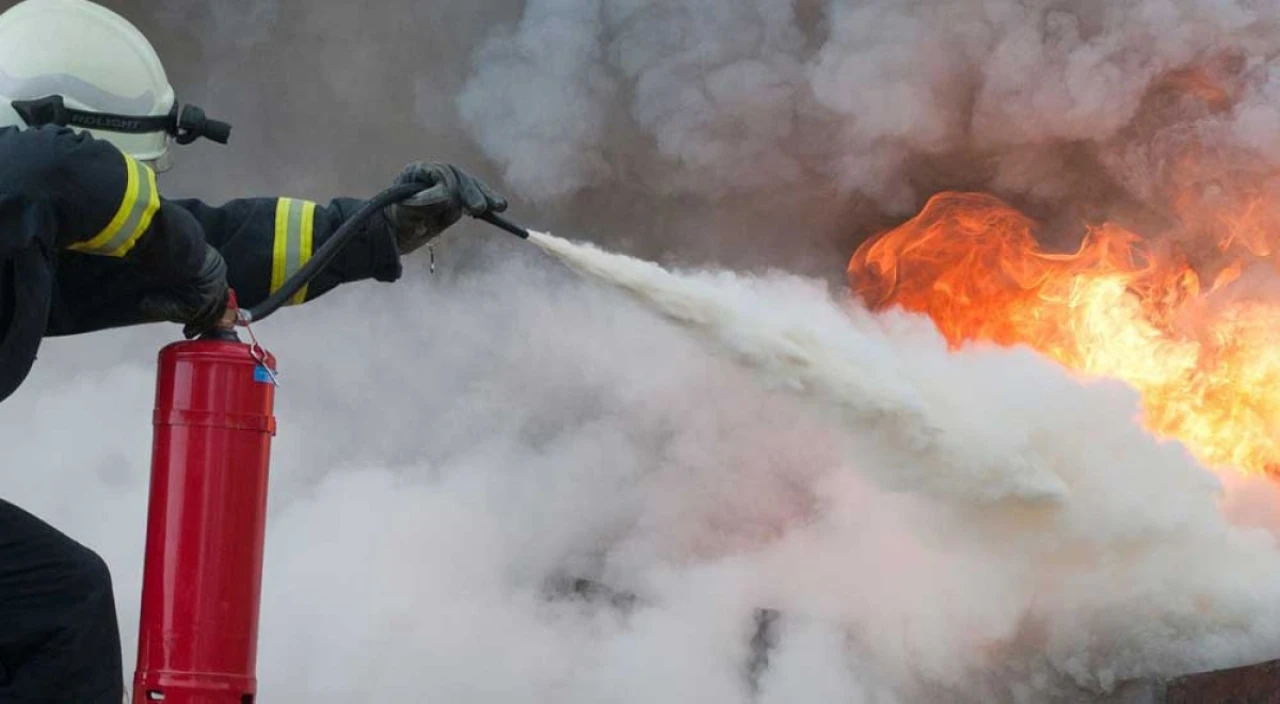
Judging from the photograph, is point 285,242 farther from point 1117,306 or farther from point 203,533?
point 1117,306

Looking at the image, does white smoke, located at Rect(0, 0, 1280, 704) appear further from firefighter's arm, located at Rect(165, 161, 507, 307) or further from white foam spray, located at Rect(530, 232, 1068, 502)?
firefighter's arm, located at Rect(165, 161, 507, 307)

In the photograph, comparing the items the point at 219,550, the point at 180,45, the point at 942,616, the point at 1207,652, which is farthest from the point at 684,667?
the point at 180,45

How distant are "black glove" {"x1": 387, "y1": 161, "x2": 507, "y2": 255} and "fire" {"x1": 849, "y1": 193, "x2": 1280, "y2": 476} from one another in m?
3.09

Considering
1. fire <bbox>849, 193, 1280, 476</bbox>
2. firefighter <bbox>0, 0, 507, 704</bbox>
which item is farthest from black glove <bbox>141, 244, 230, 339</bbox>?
fire <bbox>849, 193, 1280, 476</bbox>

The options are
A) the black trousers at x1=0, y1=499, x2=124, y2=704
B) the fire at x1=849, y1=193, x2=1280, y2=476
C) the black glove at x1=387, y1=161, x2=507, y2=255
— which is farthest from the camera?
the fire at x1=849, y1=193, x2=1280, y2=476

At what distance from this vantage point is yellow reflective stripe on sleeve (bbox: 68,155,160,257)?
2.63m

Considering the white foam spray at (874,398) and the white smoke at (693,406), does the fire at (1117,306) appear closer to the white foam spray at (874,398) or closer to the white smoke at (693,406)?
the white smoke at (693,406)

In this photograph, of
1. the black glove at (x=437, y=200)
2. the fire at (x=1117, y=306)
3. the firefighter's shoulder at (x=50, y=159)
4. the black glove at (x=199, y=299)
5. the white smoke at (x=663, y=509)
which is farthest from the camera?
the fire at (x=1117, y=306)

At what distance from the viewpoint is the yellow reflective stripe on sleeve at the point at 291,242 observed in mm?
3262

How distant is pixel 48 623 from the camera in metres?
2.72

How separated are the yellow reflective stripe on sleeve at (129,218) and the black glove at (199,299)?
0.57ft

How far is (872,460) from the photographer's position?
480 cm

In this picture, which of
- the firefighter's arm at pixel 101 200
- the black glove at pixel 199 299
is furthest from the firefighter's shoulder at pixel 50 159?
the black glove at pixel 199 299

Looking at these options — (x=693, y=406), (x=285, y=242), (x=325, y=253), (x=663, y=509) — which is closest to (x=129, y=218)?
(x=325, y=253)
